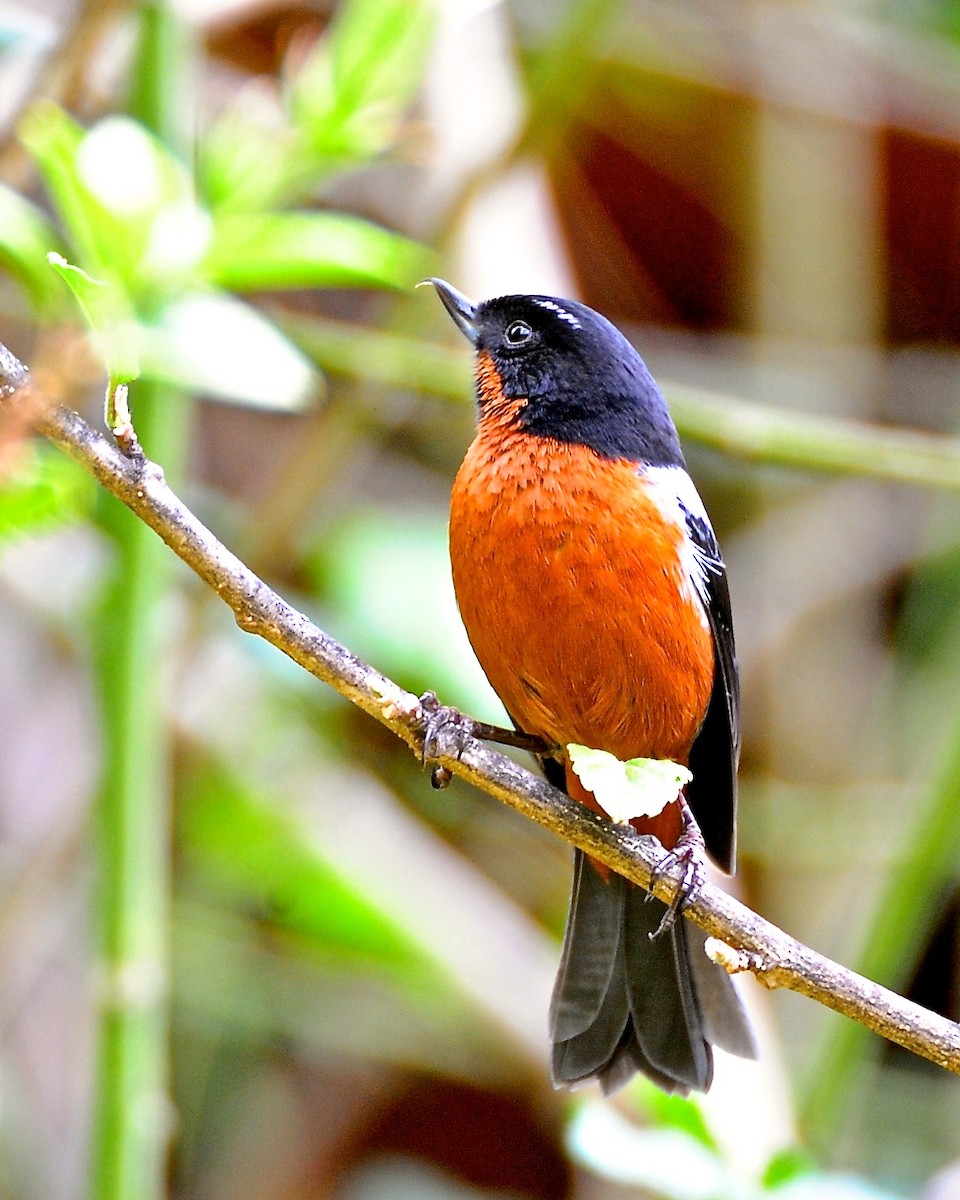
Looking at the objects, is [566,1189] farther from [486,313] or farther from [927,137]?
[927,137]

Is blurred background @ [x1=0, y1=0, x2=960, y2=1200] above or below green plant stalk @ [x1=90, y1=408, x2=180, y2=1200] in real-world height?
above

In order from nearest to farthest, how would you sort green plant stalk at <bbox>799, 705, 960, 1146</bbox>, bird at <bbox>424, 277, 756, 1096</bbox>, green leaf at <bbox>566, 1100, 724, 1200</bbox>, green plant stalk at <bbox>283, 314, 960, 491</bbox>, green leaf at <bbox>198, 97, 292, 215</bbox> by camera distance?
green leaf at <bbox>198, 97, 292, 215</bbox> < green leaf at <bbox>566, 1100, 724, 1200</bbox> < bird at <bbox>424, 277, 756, 1096</bbox> < green plant stalk at <bbox>799, 705, 960, 1146</bbox> < green plant stalk at <bbox>283, 314, 960, 491</bbox>

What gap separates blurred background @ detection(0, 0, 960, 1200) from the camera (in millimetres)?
2623

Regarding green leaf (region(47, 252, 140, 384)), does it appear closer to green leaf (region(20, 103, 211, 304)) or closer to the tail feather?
green leaf (region(20, 103, 211, 304))

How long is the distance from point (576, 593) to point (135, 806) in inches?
40.1

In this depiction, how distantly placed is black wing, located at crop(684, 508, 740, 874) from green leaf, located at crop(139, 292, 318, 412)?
3.11 ft

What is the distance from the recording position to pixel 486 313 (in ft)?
10.1

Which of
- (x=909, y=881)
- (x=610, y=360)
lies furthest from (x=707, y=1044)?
(x=610, y=360)

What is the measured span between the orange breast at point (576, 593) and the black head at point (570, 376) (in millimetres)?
78

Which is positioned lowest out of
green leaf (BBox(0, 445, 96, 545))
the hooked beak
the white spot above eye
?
green leaf (BBox(0, 445, 96, 545))

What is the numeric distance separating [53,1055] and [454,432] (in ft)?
8.65

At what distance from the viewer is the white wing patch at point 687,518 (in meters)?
2.74

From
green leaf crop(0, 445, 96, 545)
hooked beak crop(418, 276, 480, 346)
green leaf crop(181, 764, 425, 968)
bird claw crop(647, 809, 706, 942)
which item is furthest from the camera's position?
green leaf crop(181, 764, 425, 968)

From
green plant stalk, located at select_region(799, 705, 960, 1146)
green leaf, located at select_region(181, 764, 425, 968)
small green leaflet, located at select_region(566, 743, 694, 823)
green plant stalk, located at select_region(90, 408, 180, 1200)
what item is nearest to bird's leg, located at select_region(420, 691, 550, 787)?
small green leaflet, located at select_region(566, 743, 694, 823)
